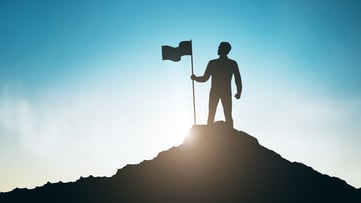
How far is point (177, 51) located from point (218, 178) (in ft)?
17.6

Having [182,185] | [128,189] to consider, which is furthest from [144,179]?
[182,185]

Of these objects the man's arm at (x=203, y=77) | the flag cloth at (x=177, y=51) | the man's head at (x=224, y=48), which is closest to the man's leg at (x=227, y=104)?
the man's arm at (x=203, y=77)

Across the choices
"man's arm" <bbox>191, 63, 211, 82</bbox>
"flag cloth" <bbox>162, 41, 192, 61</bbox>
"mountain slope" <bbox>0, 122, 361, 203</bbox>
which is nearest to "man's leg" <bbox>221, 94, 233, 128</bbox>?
"mountain slope" <bbox>0, 122, 361, 203</bbox>

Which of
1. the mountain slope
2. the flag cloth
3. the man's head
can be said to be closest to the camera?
the man's head

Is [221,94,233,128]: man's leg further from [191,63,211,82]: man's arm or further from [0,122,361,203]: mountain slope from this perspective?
[191,63,211,82]: man's arm

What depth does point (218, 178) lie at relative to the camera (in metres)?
17.5

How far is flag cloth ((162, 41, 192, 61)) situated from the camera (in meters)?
18.6

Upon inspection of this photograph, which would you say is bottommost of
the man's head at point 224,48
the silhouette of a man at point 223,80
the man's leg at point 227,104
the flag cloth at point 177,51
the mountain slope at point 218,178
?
the mountain slope at point 218,178

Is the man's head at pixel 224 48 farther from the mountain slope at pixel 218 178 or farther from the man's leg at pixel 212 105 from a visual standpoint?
the mountain slope at pixel 218 178

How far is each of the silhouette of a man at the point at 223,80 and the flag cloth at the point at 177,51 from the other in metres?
1.39

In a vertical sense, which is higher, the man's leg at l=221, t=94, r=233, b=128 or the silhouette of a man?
the silhouette of a man

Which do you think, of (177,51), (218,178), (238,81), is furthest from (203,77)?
(218,178)

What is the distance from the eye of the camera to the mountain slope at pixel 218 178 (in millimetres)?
17328

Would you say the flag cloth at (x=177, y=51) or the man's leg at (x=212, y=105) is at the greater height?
the flag cloth at (x=177, y=51)
